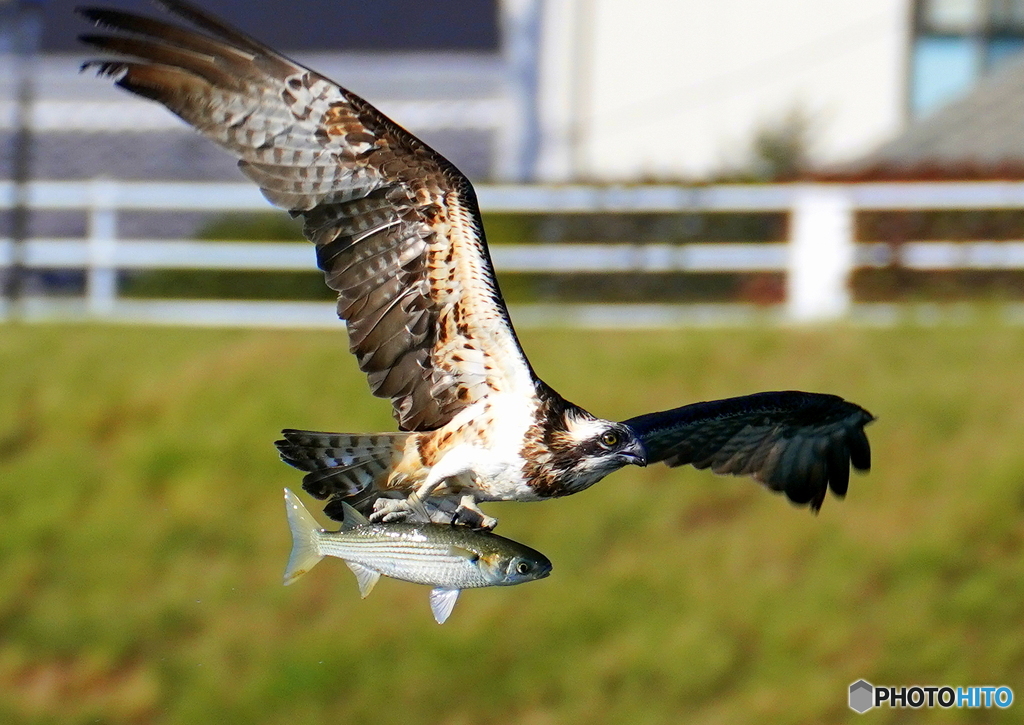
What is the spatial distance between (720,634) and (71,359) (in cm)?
540

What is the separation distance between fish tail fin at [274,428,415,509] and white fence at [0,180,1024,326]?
742cm

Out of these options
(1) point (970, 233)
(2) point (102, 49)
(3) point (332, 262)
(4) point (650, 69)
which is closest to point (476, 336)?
(3) point (332, 262)

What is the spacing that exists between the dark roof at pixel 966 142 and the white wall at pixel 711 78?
1.05 metres

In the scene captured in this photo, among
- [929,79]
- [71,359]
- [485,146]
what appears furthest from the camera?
[485,146]

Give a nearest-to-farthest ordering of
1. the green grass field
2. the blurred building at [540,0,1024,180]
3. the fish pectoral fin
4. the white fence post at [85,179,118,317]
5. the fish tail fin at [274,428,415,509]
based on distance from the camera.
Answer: the fish pectoral fin < the fish tail fin at [274,428,415,509] < the green grass field < the white fence post at [85,179,118,317] < the blurred building at [540,0,1024,180]

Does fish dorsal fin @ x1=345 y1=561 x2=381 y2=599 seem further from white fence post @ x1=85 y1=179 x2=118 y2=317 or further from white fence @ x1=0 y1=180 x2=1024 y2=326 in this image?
white fence post @ x1=85 y1=179 x2=118 y2=317

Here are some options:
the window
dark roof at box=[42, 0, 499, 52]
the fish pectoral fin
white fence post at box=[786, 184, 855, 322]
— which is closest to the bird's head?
the fish pectoral fin

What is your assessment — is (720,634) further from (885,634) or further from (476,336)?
(476,336)

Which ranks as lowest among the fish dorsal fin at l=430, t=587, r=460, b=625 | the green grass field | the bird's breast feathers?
the green grass field

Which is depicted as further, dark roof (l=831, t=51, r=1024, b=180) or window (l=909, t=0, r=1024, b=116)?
window (l=909, t=0, r=1024, b=116)

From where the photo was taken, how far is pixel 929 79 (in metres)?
19.2

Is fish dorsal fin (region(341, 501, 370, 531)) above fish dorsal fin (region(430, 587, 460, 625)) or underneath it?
above

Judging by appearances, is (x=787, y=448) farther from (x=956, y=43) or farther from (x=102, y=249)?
(x=956, y=43)

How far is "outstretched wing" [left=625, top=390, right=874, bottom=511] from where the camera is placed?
709 cm
